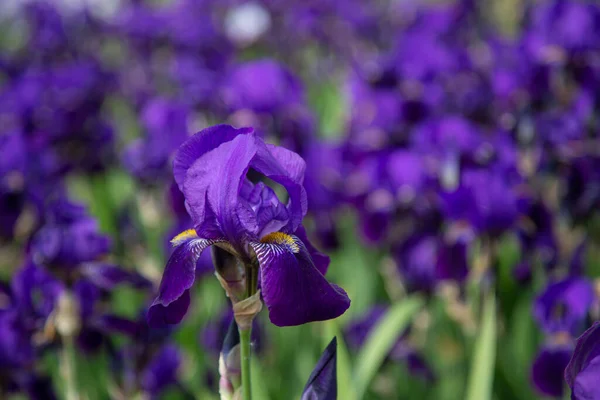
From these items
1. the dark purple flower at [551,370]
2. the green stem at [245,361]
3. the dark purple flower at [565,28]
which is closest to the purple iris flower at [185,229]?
the dark purple flower at [551,370]

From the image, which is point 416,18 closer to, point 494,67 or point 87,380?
point 494,67

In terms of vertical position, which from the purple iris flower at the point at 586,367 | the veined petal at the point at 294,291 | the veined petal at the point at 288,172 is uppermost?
the veined petal at the point at 288,172

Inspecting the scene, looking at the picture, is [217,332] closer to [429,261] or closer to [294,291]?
[429,261]

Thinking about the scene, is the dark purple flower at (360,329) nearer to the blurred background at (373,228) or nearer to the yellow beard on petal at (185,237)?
the blurred background at (373,228)

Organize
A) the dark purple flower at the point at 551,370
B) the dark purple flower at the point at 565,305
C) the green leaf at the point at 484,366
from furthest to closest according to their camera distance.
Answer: the dark purple flower at the point at 551,370
the dark purple flower at the point at 565,305
the green leaf at the point at 484,366

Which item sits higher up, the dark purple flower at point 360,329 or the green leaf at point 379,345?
the green leaf at point 379,345

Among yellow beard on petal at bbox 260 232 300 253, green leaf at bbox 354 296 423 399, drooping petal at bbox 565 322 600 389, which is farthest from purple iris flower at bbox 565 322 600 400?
green leaf at bbox 354 296 423 399

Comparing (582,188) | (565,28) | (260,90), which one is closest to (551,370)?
(582,188)

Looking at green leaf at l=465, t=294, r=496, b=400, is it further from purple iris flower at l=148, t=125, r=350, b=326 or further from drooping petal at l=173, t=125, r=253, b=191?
drooping petal at l=173, t=125, r=253, b=191
